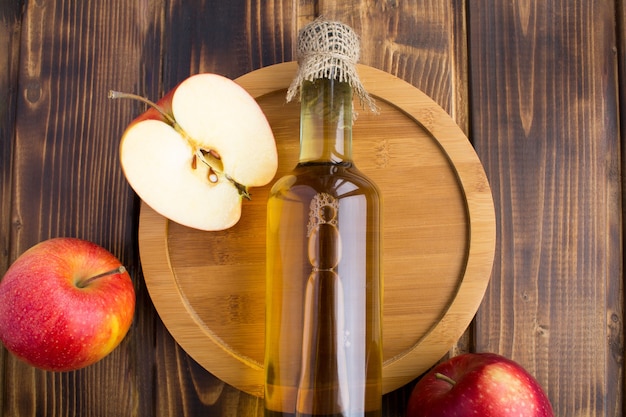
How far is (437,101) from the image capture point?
745 millimetres

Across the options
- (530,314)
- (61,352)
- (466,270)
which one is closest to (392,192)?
(466,270)

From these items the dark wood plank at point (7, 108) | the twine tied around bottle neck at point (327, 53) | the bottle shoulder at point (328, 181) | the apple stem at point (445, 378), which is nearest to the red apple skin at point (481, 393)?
the apple stem at point (445, 378)

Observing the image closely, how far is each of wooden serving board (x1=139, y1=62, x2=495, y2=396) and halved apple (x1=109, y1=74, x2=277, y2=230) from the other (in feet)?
Answer: 0.15

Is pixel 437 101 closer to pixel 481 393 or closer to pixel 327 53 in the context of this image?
pixel 327 53

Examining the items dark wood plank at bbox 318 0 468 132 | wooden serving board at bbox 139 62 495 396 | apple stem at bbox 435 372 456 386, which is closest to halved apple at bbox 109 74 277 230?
wooden serving board at bbox 139 62 495 396

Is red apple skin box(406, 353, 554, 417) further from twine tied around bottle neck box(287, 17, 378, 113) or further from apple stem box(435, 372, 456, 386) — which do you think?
twine tied around bottle neck box(287, 17, 378, 113)

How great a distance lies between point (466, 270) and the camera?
693 mm

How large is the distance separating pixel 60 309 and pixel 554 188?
67 cm

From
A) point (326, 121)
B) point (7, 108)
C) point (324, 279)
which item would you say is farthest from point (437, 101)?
point (7, 108)

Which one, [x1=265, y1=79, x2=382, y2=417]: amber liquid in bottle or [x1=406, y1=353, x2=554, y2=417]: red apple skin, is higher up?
[x1=265, y1=79, x2=382, y2=417]: amber liquid in bottle

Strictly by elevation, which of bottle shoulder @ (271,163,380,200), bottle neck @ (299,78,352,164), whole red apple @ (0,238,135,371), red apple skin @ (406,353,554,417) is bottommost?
red apple skin @ (406,353,554,417)

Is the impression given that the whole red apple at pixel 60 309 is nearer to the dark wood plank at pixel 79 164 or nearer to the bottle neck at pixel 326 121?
the dark wood plank at pixel 79 164

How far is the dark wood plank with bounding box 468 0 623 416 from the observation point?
0.72m

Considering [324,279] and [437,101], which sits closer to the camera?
[324,279]
